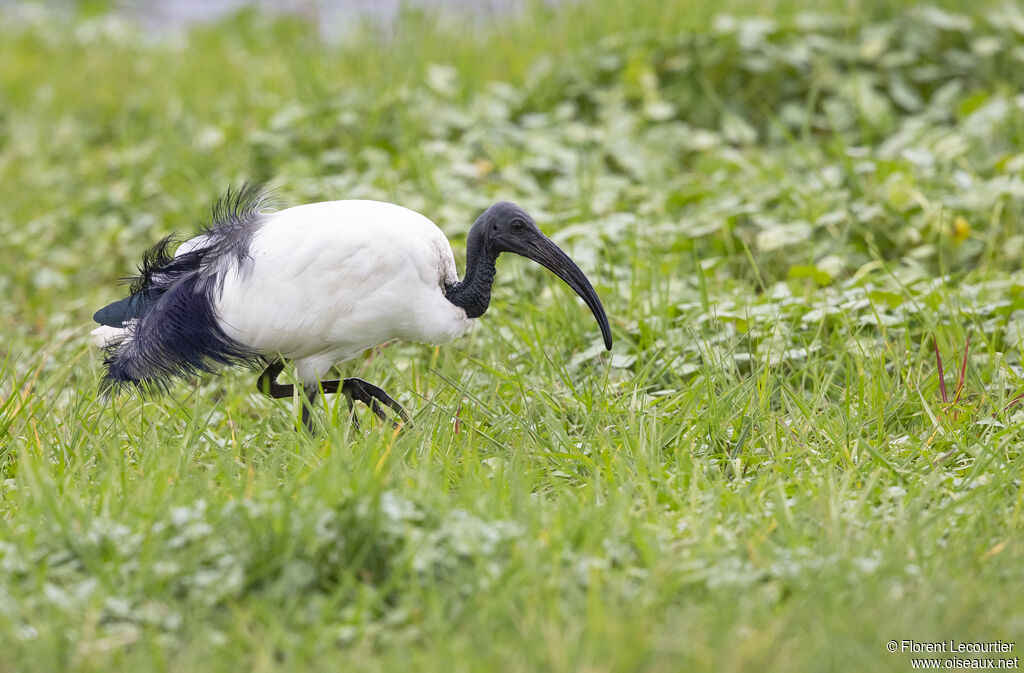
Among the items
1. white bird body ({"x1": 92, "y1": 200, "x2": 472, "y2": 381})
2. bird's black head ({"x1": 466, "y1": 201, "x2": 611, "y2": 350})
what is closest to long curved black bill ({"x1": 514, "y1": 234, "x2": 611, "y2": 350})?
bird's black head ({"x1": 466, "y1": 201, "x2": 611, "y2": 350})

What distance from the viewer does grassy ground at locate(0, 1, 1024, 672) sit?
2654 millimetres

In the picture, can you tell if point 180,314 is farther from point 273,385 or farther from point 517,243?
point 517,243

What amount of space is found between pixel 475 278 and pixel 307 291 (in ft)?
2.00

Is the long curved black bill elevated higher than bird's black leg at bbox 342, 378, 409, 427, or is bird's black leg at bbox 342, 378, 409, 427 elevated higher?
the long curved black bill

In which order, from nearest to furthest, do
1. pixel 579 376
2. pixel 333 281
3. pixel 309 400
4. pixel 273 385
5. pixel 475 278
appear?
1. pixel 333 281
2. pixel 309 400
3. pixel 475 278
4. pixel 273 385
5. pixel 579 376

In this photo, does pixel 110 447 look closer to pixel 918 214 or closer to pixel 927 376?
pixel 927 376

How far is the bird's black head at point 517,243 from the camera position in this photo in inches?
158

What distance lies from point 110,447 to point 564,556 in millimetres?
1679

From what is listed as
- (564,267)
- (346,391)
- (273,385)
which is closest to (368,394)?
(346,391)

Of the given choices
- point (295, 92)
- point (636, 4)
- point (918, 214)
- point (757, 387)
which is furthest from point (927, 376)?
point (295, 92)

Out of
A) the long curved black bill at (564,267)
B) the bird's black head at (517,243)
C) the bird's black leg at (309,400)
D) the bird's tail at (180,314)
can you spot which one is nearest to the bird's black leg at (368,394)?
the bird's black leg at (309,400)

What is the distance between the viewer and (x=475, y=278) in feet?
13.2

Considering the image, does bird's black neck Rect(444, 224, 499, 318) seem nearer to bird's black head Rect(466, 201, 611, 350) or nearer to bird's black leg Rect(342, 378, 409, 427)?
bird's black head Rect(466, 201, 611, 350)

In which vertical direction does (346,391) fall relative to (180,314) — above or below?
below
